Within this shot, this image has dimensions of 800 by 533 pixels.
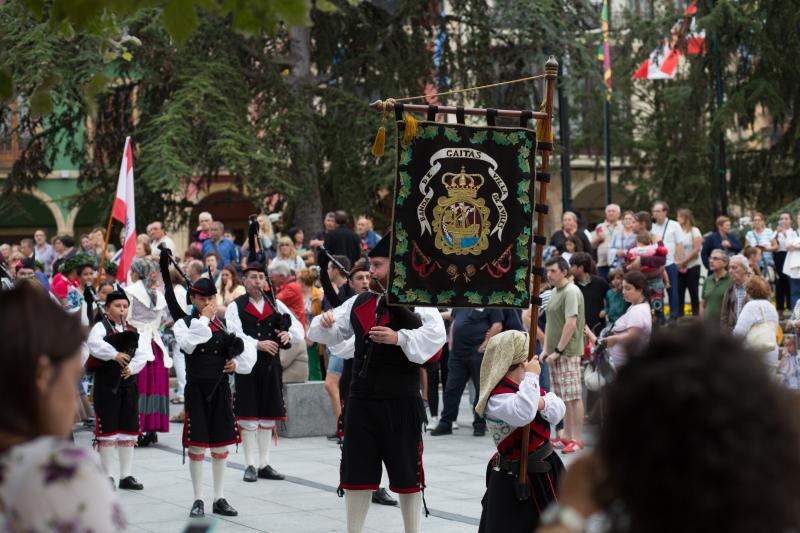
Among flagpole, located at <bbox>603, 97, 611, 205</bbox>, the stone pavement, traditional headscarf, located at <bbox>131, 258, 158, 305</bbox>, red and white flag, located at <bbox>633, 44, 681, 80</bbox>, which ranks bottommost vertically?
the stone pavement

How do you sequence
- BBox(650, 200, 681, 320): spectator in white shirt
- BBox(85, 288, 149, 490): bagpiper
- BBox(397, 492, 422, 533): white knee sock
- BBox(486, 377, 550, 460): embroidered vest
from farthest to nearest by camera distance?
BBox(650, 200, 681, 320): spectator in white shirt → BBox(85, 288, 149, 490): bagpiper → BBox(397, 492, 422, 533): white knee sock → BBox(486, 377, 550, 460): embroidered vest

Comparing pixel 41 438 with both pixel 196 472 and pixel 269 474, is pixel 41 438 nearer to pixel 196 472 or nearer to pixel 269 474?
pixel 196 472

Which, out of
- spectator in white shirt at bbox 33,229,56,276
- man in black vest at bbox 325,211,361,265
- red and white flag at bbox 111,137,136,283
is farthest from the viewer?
spectator in white shirt at bbox 33,229,56,276

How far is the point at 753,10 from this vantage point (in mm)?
22844

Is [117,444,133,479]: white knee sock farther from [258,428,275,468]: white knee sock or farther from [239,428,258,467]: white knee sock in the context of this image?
[258,428,275,468]: white knee sock

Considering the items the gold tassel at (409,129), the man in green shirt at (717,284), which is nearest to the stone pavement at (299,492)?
the gold tassel at (409,129)

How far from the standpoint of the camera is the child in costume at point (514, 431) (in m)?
6.21

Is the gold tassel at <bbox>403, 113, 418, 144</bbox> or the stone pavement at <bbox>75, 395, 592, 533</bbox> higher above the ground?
the gold tassel at <bbox>403, 113, 418, 144</bbox>

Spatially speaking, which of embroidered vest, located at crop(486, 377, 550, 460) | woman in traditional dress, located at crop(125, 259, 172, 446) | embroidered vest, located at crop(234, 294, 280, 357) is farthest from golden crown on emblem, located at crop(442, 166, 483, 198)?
woman in traditional dress, located at crop(125, 259, 172, 446)

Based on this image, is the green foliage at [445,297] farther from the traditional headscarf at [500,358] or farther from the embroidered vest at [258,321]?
the embroidered vest at [258,321]

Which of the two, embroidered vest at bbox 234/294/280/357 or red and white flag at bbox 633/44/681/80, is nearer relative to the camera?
embroidered vest at bbox 234/294/280/357

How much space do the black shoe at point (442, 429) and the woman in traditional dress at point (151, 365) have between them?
111 inches

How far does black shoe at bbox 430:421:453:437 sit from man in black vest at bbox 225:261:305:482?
2798 mm

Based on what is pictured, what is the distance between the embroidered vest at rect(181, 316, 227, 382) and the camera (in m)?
9.35
